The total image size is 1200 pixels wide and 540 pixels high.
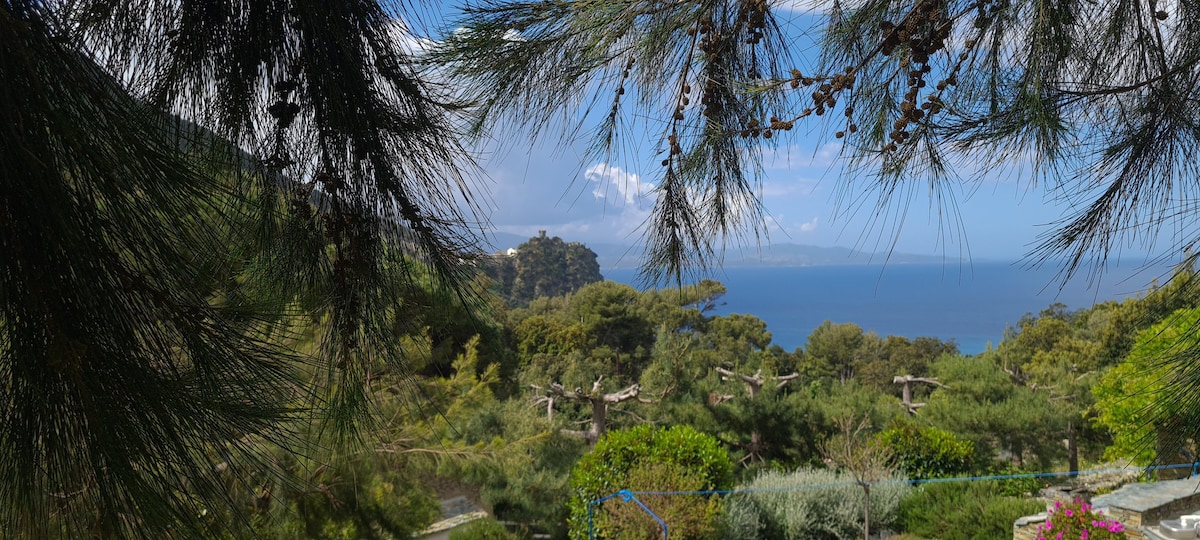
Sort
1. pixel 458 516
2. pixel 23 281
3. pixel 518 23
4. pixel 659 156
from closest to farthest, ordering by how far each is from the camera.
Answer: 1. pixel 23 281
2. pixel 518 23
3. pixel 659 156
4. pixel 458 516

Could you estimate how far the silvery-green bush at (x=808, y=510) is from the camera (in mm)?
4968

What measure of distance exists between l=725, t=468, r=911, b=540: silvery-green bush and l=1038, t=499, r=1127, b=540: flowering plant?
1619 millimetres

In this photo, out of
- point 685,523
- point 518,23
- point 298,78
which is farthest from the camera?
point 685,523

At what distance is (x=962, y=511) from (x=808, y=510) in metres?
1.03

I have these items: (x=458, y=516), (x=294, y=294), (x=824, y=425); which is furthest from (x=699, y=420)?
(x=294, y=294)

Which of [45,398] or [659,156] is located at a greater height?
[659,156]

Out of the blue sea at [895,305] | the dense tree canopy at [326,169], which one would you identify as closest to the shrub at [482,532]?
the dense tree canopy at [326,169]

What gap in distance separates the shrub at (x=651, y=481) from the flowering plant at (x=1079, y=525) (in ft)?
5.98

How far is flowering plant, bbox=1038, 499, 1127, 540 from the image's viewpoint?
3.45 metres

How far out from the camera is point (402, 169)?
710mm

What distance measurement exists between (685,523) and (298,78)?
13.5 feet

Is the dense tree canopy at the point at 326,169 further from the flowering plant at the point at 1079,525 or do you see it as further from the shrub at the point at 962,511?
the shrub at the point at 962,511

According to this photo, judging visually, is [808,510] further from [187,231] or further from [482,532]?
[187,231]

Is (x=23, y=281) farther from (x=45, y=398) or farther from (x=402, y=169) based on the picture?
(x=402, y=169)
